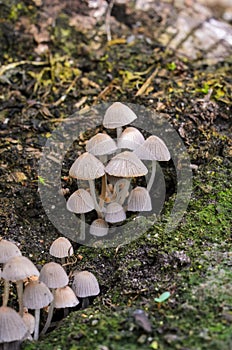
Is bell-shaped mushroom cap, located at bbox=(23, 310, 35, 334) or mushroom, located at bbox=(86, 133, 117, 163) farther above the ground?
mushroom, located at bbox=(86, 133, 117, 163)

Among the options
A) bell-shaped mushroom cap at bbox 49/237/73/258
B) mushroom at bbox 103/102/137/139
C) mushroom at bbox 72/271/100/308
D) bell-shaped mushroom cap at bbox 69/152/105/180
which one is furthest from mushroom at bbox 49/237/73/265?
mushroom at bbox 103/102/137/139

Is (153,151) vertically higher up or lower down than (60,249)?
higher up

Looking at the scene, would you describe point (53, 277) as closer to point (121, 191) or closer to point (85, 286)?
point (85, 286)

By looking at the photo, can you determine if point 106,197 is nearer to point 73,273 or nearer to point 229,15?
point 73,273

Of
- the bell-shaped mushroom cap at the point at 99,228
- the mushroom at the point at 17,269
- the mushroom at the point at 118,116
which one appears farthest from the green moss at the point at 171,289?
the mushroom at the point at 118,116

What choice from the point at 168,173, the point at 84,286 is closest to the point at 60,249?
the point at 84,286

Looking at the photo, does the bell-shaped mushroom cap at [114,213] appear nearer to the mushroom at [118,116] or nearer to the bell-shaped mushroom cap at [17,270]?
the mushroom at [118,116]

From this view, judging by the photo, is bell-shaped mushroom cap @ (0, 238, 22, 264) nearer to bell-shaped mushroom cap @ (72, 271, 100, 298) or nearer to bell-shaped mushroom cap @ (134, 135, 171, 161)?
bell-shaped mushroom cap @ (72, 271, 100, 298)
